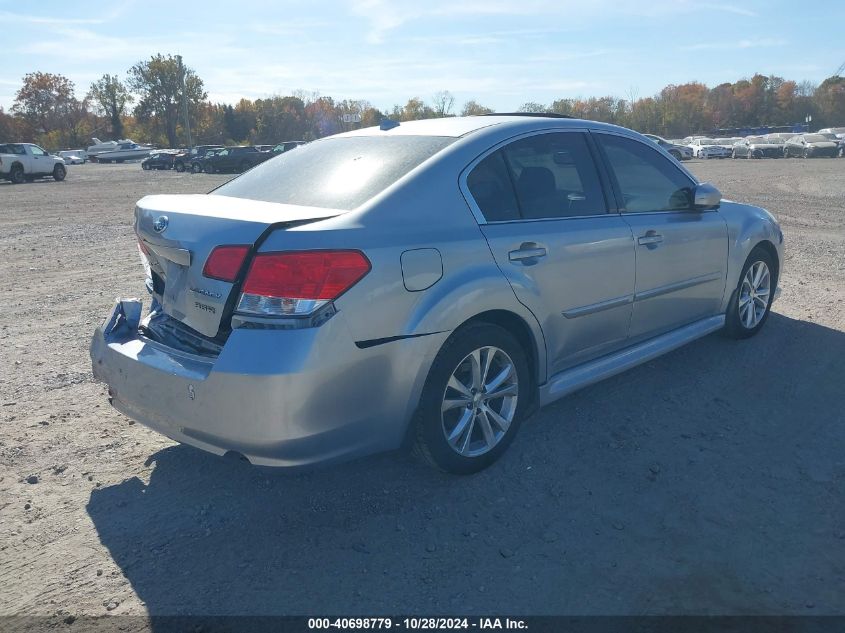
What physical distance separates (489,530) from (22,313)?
574 cm

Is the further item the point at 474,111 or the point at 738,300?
the point at 474,111

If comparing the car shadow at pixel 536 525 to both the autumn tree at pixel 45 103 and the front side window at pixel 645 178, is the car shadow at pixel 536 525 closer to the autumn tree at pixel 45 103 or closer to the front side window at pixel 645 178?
the front side window at pixel 645 178

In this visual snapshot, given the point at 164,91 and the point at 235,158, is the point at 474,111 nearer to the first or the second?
the point at 235,158

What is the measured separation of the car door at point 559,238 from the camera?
3.71m

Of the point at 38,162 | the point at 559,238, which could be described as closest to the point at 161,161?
the point at 38,162

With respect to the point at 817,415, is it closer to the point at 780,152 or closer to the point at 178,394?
the point at 178,394

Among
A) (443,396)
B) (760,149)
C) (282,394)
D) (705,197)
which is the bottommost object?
(443,396)

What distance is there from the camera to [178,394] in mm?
3158

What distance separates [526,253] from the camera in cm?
373

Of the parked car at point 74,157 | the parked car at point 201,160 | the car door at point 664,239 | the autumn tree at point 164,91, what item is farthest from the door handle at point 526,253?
the autumn tree at point 164,91

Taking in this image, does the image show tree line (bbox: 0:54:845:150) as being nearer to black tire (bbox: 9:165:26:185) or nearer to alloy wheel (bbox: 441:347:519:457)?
black tire (bbox: 9:165:26:185)

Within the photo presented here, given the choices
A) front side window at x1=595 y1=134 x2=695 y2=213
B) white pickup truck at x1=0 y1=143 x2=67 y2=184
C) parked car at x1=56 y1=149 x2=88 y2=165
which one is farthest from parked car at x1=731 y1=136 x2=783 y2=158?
parked car at x1=56 y1=149 x2=88 y2=165

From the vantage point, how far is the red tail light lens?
3.04 meters

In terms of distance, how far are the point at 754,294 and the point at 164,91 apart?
3829 inches
